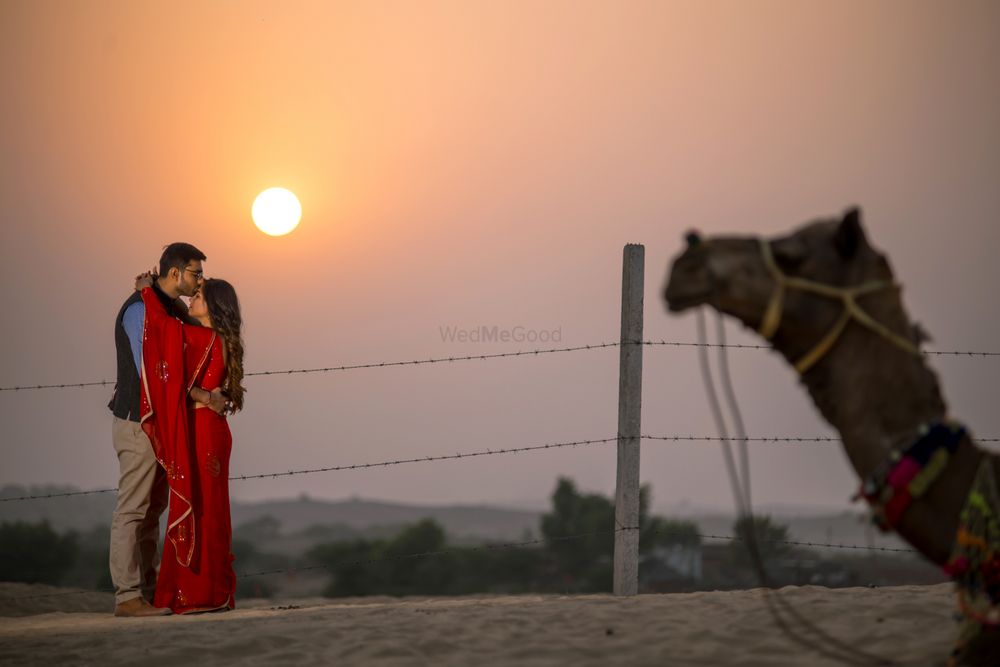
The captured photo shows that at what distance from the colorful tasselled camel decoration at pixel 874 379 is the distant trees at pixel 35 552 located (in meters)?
42.6

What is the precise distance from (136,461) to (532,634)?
311 cm

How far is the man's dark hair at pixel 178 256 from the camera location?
24.6ft

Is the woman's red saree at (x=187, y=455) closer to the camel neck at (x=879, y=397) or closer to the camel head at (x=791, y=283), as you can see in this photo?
the camel head at (x=791, y=283)

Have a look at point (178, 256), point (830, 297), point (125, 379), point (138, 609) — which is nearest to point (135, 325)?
point (125, 379)

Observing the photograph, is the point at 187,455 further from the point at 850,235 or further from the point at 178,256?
the point at 850,235

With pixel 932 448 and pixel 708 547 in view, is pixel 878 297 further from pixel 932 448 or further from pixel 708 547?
pixel 708 547

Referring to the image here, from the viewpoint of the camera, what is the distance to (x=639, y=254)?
7.98m

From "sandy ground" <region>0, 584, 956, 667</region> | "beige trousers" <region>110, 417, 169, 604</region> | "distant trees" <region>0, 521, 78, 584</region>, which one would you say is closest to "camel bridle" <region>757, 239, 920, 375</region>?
"sandy ground" <region>0, 584, 956, 667</region>

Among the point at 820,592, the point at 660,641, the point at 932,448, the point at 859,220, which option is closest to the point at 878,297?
the point at 859,220

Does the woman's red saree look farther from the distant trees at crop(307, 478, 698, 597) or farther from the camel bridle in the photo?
the distant trees at crop(307, 478, 698, 597)

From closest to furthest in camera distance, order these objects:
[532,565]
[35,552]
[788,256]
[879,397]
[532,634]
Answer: [879,397], [788,256], [532,634], [35,552], [532,565]

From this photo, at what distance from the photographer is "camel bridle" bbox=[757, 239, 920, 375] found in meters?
3.91

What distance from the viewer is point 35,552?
45.3 meters

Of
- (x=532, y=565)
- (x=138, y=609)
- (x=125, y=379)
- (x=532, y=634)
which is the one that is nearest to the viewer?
(x=532, y=634)
